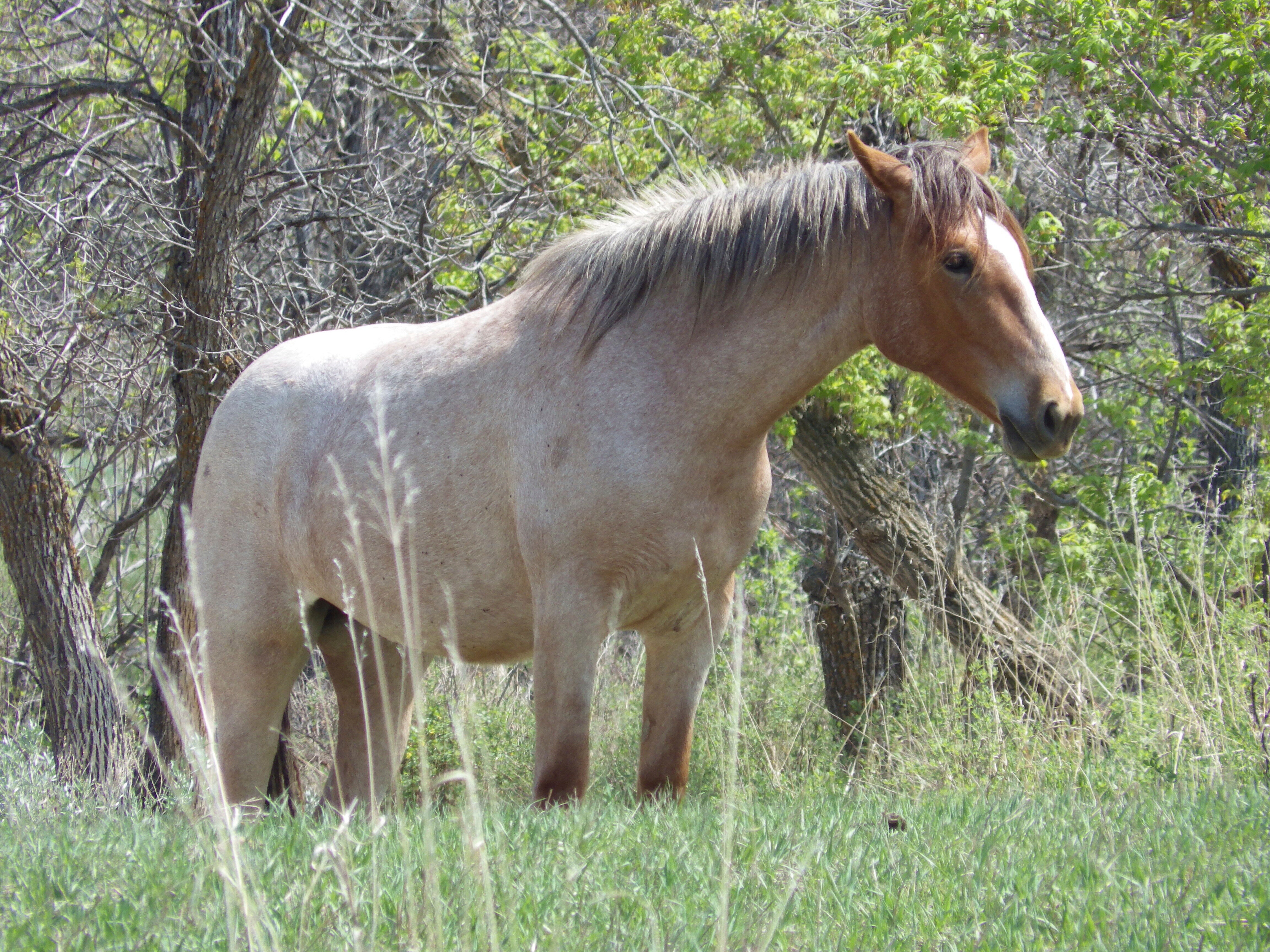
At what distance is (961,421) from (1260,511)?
1900 millimetres

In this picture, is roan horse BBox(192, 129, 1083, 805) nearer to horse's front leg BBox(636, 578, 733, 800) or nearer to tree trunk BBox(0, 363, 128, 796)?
horse's front leg BBox(636, 578, 733, 800)

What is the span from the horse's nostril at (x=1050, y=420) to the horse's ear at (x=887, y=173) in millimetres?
790

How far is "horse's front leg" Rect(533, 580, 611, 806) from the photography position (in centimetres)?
346

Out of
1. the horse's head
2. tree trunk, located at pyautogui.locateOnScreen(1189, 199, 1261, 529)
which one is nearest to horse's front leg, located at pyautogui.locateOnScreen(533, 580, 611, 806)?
the horse's head

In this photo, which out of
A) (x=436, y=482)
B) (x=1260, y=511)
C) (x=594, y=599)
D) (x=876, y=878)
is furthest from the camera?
(x=1260, y=511)

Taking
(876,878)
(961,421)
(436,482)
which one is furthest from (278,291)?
(876,878)

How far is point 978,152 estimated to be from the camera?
3.80m

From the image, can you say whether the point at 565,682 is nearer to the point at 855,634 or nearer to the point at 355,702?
the point at 355,702

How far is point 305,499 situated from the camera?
13.9 feet

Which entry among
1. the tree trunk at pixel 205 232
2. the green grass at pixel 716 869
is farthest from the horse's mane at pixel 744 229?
the tree trunk at pixel 205 232

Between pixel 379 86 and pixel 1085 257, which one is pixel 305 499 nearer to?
pixel 379 86

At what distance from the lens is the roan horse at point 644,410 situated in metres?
3.43

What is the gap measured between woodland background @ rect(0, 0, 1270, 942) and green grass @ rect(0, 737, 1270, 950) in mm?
1804

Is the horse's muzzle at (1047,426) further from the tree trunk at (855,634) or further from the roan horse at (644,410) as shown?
the tree trunk at (855,634)
